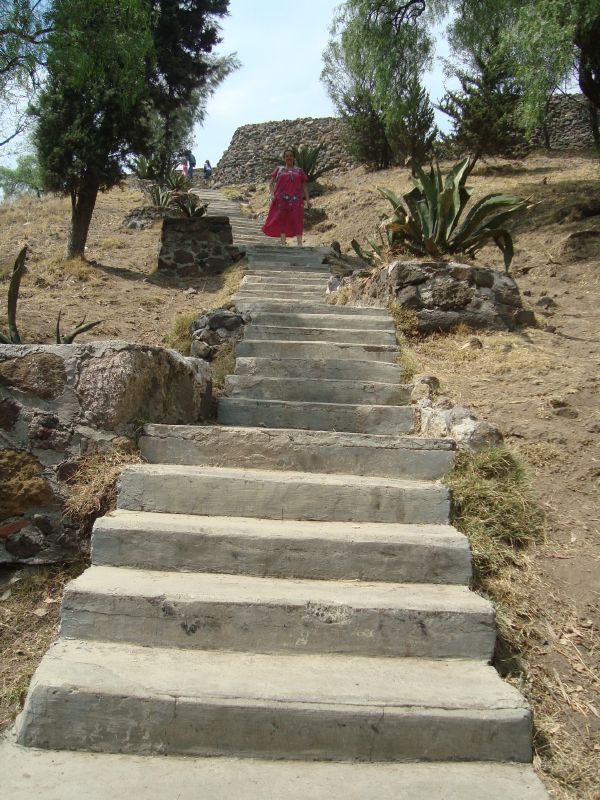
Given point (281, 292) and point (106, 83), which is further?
point (106, 83)

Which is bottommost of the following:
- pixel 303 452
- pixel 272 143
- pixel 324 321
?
pixel 303 452

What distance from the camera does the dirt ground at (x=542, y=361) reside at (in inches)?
93.7

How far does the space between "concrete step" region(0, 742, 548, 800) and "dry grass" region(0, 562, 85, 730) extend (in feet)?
0.97

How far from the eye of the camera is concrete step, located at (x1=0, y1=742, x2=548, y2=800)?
1844 millimetres

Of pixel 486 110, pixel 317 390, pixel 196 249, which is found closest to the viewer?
Result: pixel 317 390

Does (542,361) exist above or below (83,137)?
below

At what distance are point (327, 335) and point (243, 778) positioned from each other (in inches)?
157

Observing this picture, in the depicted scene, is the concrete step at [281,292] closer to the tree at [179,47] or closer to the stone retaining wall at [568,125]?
the tree at [179,47]

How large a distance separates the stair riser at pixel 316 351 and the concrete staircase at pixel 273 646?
2050 millimetres

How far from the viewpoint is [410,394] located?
462cm

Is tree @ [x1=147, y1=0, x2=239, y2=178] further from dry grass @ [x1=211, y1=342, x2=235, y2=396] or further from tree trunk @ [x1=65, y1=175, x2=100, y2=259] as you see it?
dry grass @ [x1=211, y1=342, x2=235, y2=396]

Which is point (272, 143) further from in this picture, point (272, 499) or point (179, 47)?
point (272, 499)

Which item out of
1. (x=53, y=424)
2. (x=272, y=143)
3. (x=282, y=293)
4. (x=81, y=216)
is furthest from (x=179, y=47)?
(x=272, y=143)

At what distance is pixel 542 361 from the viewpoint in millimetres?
4781
